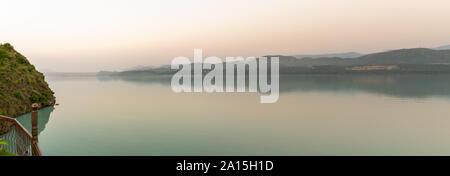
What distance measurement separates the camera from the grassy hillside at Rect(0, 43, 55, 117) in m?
21.8

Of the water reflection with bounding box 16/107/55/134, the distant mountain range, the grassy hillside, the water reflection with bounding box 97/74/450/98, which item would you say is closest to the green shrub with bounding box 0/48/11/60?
the grassy hillside

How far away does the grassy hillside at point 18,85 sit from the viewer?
2181 centimetres

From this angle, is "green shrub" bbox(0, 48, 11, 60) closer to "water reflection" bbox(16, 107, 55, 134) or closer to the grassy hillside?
the grassy hillside

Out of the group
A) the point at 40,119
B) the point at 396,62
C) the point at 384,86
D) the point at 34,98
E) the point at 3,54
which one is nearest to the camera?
the point at 40,119

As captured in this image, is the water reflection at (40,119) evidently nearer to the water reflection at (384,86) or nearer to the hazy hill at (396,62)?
the water reflection at (384,86)

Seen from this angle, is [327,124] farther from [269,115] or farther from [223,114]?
[223,114]

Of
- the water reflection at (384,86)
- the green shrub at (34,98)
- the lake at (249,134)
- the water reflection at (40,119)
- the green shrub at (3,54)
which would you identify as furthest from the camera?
the water reflection at (384,86)

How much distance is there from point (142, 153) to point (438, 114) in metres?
32.4

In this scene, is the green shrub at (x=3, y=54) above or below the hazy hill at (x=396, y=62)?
below

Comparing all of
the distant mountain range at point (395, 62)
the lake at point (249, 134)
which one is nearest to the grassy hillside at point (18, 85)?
the lake at point (249, 134)

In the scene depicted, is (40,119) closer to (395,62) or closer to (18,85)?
(18,85)

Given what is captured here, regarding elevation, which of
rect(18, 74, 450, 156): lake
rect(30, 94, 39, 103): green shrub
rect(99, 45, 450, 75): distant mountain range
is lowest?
rect(18, 74, 450, 156): lake

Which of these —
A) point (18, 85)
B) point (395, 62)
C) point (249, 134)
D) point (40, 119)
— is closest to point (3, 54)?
point (18, 85)

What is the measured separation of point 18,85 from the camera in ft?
81.5
